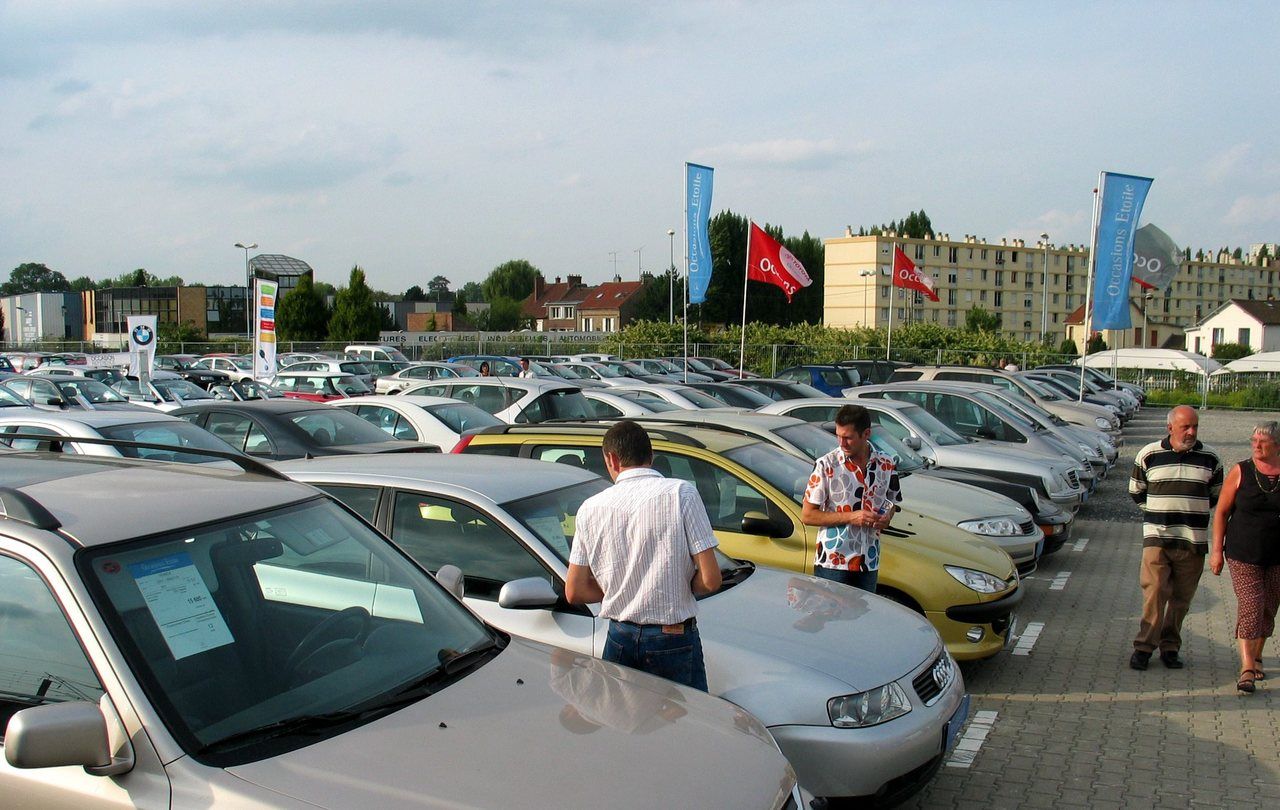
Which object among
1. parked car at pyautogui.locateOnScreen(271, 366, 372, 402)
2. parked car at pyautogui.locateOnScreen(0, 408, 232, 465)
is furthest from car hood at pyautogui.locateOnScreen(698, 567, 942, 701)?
parked car at pyautogui.locateOnScreen(271, 366, 372, 402)

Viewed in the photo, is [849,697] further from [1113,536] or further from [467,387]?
[467,387]

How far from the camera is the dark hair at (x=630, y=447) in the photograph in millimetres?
4160

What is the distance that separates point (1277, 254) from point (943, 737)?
632ft

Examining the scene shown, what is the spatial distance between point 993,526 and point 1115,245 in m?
15.5

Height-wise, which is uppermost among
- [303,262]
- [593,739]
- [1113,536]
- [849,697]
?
[303,262]

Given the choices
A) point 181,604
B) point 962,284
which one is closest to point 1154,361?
point 181,604

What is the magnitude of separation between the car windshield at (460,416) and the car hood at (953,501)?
553 centimetres

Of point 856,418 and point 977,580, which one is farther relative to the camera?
point 977,580

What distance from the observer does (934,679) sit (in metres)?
4.66

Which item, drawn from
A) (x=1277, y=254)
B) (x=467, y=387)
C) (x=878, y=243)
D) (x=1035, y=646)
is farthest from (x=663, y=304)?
(x=1277, y=254)

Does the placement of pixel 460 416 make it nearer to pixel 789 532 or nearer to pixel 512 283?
pixel 789 532

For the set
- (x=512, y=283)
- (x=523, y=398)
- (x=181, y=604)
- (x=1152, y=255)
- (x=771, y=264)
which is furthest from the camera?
(x=512, y=283)

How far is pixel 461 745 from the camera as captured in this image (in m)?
2.70

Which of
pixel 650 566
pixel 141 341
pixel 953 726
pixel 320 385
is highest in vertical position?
pixel 141 341
